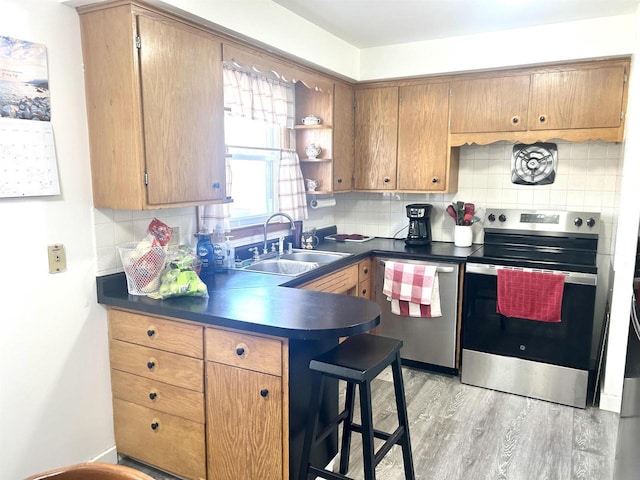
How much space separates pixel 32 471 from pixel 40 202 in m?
1.11

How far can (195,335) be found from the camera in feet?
6.49

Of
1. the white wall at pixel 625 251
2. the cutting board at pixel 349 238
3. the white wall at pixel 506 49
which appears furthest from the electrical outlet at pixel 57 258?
the white wall at pixel 625 251

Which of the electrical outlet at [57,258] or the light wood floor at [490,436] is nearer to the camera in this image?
the electrical outlet at [57,258]

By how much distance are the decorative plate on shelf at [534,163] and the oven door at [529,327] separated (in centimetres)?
85

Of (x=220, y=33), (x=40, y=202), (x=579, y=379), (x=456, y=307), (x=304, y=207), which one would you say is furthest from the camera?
(x=304, y=207)

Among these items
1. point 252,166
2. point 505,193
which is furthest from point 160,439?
point 505,193

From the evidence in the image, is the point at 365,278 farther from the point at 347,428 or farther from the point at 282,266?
the point at 347,428

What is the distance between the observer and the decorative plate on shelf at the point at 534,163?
3443 millimetres

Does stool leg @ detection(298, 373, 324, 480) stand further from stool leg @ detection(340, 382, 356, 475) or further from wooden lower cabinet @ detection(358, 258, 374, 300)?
wooden lower cabinet @ detection(358, 258, 374, 300)

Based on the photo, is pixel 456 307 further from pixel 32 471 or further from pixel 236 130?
pixel 32 471

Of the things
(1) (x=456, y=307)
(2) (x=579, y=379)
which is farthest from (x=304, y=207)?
(2) (x=579, y=379)

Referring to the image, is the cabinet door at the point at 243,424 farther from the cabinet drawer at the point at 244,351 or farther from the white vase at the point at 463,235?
the white vase at the point at 463,235

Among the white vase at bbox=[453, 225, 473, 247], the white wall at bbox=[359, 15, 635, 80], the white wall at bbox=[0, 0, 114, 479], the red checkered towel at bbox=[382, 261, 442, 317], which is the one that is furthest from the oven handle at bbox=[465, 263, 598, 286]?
the white wall at bbox=[0, 0, 114, 479]

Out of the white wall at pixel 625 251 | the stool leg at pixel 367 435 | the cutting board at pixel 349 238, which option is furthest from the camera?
the cutting board at pixel 349 238
